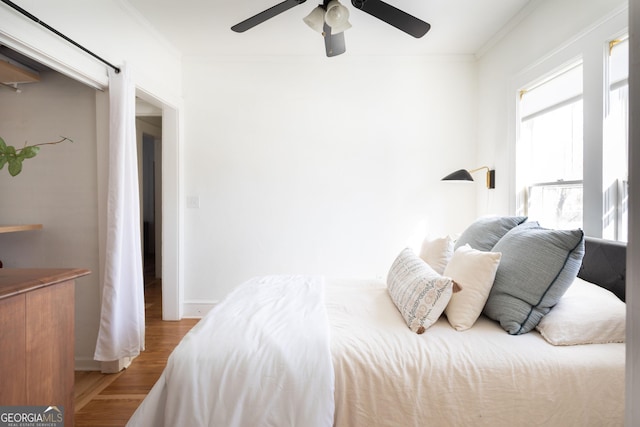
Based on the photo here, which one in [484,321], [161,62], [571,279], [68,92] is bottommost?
[484,321]

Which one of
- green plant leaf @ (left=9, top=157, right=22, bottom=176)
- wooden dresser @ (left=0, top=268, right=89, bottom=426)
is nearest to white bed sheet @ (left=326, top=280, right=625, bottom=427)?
wooden dresser @ (left=0, top=268, right=89, bottom=426)

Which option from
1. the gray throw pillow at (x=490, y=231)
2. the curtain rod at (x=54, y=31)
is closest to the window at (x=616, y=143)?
the gray throw pillow at (x=490, y=231)

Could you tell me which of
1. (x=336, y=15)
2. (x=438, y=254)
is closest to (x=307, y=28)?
(x=336, y=15)

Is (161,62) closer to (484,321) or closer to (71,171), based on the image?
(71,171)

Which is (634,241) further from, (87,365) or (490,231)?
(87,365)

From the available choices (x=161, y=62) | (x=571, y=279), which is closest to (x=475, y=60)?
(x=571, y=279)

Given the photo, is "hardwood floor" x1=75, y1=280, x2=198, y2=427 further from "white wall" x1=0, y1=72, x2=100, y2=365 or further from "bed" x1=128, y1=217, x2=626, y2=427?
"bed" x1=128, y1=217, x2=626, y2=427

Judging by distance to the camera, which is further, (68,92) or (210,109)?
(210,109)

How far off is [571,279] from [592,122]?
102cm

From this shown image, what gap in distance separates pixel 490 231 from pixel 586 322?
0.70 m

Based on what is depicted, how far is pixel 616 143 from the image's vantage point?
166 centimetres

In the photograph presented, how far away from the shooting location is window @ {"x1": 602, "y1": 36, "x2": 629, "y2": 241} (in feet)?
5.33

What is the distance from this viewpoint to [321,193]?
10.4 ft

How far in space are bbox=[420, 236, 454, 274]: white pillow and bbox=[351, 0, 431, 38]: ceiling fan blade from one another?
1231mm
